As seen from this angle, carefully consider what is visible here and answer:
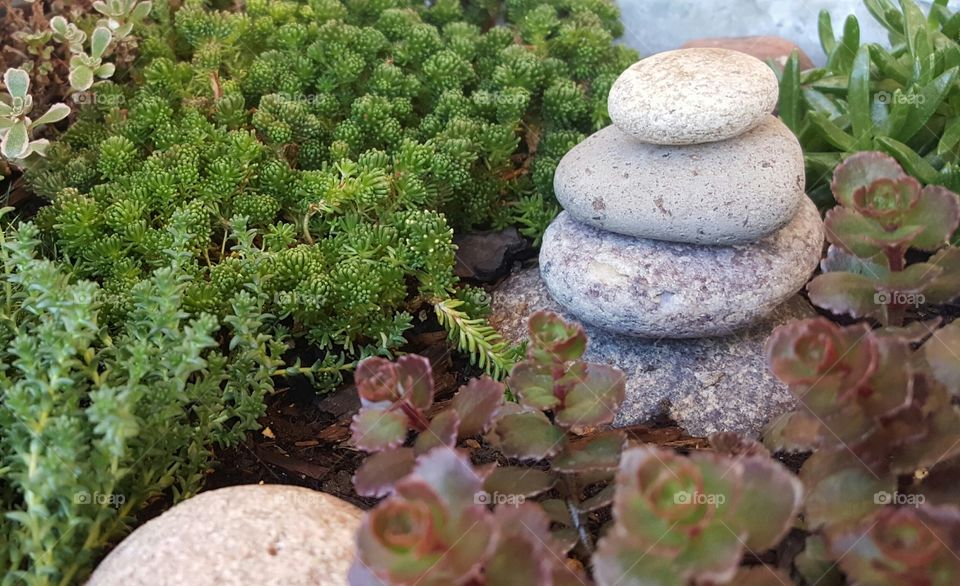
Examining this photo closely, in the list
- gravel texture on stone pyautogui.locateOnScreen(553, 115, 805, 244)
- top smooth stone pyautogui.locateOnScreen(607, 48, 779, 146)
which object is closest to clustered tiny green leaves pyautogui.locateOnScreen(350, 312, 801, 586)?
gravel texture on stone pyautogui.locateOnScreen(553, 115, 805, 244)

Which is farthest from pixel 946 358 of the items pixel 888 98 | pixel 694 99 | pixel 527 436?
pixel 888 98

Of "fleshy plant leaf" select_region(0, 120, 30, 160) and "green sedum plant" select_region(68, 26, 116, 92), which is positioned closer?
"fleshy plant leaf" select_region(0, 120, 30, 160)

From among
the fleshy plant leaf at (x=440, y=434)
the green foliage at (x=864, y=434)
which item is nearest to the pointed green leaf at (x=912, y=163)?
the green foliage at (x=864, y=434)

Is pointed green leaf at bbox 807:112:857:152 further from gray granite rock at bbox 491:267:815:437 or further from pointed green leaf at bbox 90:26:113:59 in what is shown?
pointed green leaf at bbox 90:26:113:59

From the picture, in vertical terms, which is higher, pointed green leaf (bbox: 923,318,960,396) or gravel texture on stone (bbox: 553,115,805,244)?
pointed green leaf (bbox: 923,318,960,396)

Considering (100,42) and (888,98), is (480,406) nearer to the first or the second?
(100,42)

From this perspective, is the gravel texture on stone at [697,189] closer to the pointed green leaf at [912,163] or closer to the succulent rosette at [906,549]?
the pointed green leaf at [912,163]

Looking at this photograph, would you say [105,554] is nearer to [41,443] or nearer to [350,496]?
[41,443]
